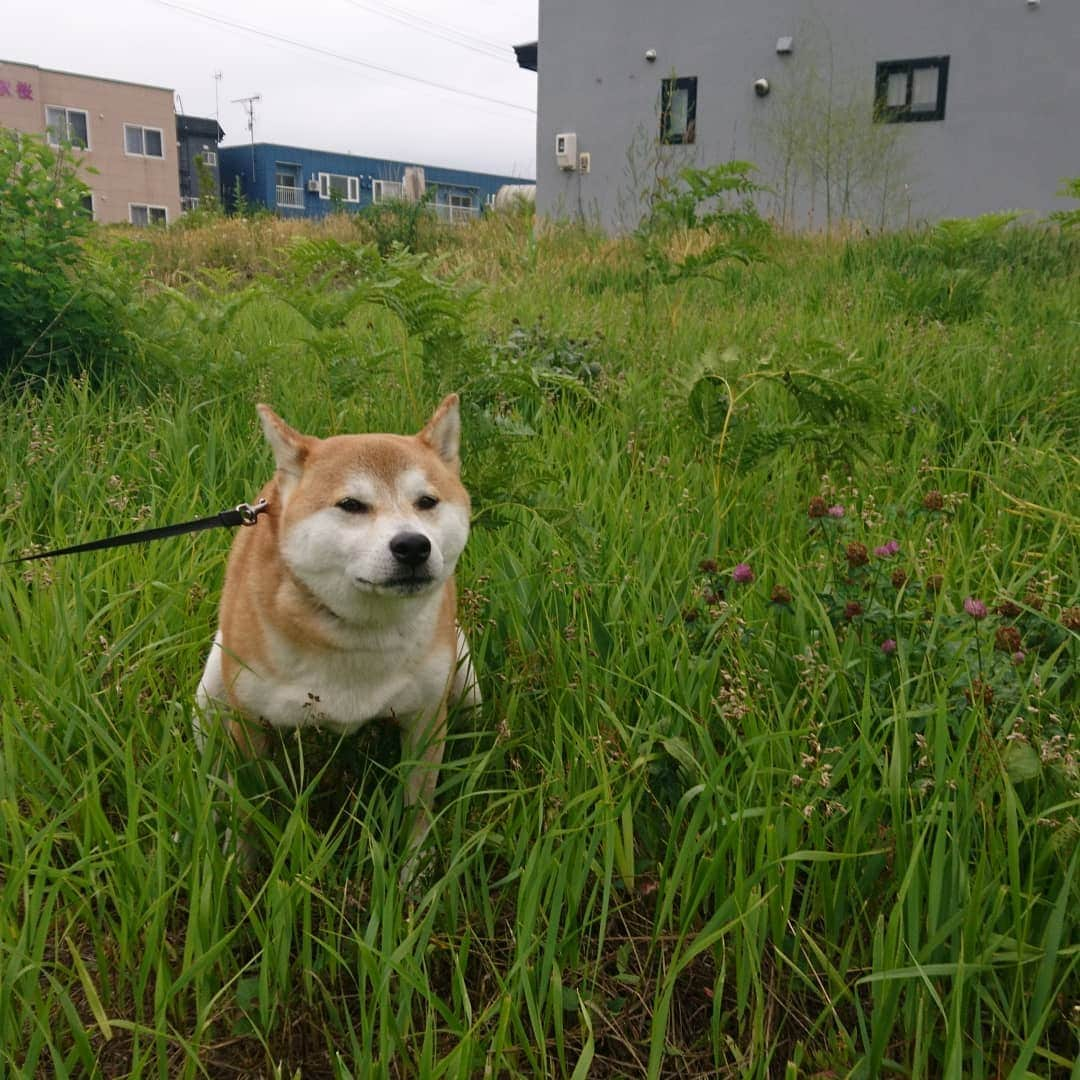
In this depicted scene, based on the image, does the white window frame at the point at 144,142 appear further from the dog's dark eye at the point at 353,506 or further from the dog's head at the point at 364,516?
the dog's dark eye at the point at 353,506

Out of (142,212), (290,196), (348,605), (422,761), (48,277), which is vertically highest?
(290,196)

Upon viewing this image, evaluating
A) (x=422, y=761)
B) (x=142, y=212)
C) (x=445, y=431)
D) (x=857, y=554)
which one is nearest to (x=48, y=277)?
(x=445, y=431)

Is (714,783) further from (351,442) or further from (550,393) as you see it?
(550,393)

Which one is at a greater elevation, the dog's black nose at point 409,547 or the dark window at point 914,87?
the dark window at point 914,87

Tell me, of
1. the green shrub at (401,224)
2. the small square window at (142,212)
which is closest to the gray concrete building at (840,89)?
the green shrub at (401,224)

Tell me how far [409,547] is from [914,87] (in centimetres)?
1896

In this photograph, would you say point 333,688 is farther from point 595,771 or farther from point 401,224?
point 401,224

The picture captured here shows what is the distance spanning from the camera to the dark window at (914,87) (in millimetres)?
16672

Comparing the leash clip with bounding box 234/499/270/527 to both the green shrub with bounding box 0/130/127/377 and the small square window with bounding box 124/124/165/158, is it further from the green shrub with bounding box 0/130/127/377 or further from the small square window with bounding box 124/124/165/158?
the small square window with bounding box 124/124/165/158

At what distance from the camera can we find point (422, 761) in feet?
7.06

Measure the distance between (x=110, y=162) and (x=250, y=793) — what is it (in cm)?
5179

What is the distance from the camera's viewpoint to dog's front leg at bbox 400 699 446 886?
2109mm

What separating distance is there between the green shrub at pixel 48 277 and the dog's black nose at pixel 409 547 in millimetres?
3069

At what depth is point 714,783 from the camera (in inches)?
75.6
